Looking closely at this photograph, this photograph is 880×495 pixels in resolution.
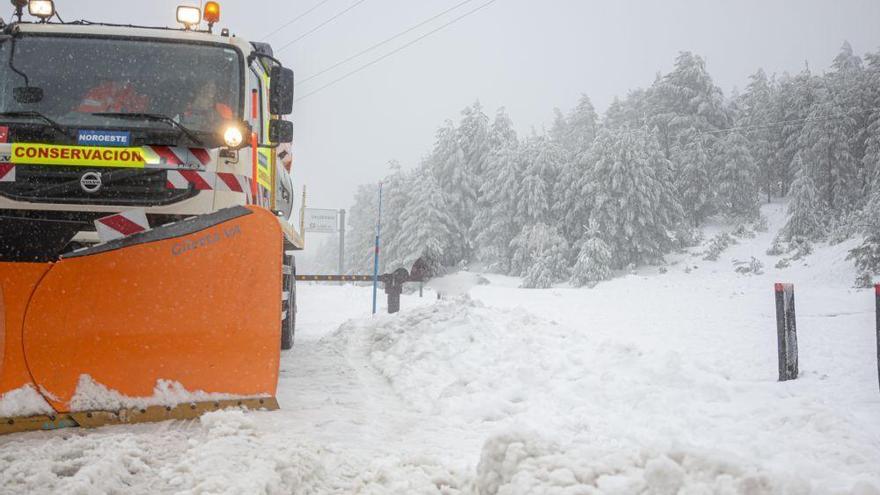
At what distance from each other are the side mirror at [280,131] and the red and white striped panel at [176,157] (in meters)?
0.90

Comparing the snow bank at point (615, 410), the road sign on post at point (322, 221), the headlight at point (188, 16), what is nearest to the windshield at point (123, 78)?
the headlight at point (188, 16)

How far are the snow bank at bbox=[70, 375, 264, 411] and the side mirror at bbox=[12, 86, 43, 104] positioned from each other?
2.76m

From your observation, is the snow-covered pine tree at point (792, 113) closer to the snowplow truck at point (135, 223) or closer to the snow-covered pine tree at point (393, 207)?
the snow-covered pine tree at point (393, 207)

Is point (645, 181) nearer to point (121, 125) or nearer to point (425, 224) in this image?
point (425, 224)

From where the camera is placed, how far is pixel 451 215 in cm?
3628

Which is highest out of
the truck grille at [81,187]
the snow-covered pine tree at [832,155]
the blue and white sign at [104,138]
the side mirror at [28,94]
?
the snow-covered pine tree at [832,155]

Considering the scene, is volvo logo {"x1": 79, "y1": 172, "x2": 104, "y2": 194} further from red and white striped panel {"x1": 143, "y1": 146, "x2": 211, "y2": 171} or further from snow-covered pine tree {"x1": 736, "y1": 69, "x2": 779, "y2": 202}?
snow-covered pine tree {"x1": 736, "y1": 69, "x2": 779, "y2": 202}

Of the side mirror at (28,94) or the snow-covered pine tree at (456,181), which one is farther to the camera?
the snow-covered pine tree at (456,181)

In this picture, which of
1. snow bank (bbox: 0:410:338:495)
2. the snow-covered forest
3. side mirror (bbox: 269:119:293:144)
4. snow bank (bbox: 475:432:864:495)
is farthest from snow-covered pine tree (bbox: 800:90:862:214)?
snow bank (bbox: 0:410:338:495)

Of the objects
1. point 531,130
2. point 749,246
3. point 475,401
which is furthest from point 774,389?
point 531,130

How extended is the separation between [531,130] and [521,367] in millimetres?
34954

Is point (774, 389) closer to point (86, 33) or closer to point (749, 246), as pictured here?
point (86, 33)

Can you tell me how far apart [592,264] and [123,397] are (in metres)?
26.8

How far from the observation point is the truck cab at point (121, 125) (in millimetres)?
4445
